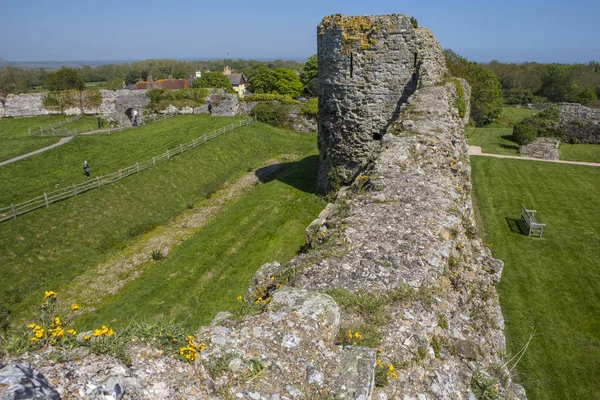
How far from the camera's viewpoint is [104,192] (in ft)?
60.8

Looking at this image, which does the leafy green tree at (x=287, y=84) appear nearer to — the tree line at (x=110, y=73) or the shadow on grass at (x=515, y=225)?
the tree line at (x=110, y=73)

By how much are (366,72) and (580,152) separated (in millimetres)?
22145

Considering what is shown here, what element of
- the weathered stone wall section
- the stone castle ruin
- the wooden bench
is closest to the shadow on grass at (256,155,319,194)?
the wooden bench

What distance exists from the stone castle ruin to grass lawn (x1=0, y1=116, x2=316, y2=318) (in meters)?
11.6

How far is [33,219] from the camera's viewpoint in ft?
50.9

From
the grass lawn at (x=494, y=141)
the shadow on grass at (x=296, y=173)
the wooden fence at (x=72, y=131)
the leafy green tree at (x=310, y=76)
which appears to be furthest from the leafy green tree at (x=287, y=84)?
the shadow on grass at (x=296, y=173)

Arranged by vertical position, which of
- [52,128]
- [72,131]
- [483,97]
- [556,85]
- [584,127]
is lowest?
[72,131]

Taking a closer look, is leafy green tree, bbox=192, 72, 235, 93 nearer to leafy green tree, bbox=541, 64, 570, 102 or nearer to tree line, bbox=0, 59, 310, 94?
tree line, bbox=0, 59, 310, 94

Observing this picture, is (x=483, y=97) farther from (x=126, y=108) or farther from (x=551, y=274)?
(x=126, y=108)

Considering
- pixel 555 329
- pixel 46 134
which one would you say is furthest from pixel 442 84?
pixel 46 134

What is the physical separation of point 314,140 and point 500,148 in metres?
13.8

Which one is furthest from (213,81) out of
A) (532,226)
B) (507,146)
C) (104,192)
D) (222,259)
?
(532,226)

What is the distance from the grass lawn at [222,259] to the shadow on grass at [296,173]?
0.11 metres

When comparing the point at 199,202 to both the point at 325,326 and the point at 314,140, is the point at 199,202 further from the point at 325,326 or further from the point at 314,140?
the point at 325,326
